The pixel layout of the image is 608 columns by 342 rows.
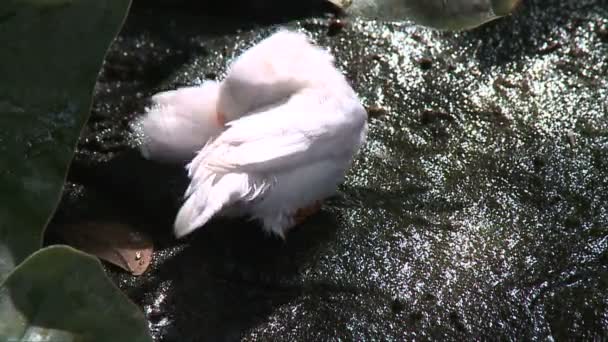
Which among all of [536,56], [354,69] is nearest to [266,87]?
[354,69]

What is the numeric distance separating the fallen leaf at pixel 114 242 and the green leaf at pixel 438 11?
25.2 inches

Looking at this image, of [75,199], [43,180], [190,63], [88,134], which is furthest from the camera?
[190,63]

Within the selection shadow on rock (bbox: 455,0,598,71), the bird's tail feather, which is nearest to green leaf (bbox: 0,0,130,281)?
the bird's tail feather

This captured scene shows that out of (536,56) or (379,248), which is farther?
(536,56)

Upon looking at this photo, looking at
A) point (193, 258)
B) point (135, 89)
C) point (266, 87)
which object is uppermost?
point (266, 87)

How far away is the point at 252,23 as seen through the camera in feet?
7.15

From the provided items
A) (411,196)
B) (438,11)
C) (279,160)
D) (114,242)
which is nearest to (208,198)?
(279,160)

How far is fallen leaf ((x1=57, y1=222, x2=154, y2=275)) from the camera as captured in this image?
1.65 metres

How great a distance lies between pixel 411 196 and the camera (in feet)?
5.84

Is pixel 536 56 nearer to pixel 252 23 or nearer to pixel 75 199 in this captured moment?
pixel 252 23

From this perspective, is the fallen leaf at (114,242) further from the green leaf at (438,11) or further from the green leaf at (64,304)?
the green leaf at (438,11)

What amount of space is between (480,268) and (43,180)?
2.74 ft

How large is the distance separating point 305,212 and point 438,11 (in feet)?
1.62

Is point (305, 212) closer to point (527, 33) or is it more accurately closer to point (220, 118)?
point (220, 118)
